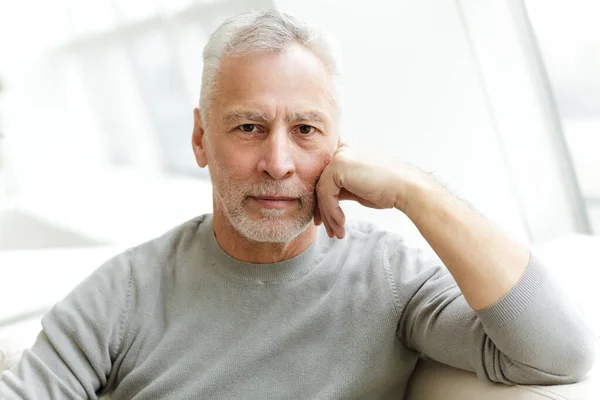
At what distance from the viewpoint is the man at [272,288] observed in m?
1.29

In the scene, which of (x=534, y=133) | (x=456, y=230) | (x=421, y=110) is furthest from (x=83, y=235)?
(x=456, y=230)

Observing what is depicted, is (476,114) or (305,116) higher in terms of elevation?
(305,116)

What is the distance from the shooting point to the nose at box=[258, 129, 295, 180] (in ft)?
4.25

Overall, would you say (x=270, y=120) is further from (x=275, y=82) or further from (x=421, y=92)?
(x=421, y=92)

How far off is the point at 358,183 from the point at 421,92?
1130mm

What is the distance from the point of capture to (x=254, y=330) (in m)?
1.36

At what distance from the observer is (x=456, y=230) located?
1.17m

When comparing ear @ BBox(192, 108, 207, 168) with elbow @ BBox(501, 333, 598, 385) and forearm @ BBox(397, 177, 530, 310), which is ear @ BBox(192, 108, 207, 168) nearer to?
forearm @ BBox(397, 177, 530, 310)

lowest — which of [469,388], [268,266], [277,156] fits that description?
[469,388]

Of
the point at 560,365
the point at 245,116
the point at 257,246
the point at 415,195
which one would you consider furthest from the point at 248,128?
the point at 560,365

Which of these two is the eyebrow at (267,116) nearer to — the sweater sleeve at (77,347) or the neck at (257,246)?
the neck at (257,246)

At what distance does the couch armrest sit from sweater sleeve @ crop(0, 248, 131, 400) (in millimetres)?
667

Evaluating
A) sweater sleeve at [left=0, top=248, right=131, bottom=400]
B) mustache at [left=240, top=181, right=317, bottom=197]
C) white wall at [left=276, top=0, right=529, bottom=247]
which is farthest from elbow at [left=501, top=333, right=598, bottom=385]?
white wall at [left=276, top=0, right=529, bottom=247]

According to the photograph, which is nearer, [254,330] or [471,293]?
[471,293]
